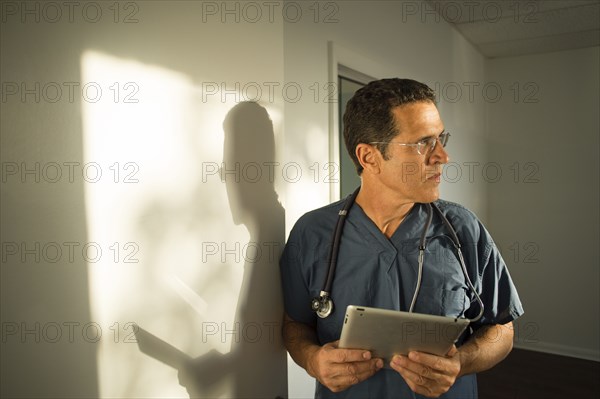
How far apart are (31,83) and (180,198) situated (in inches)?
13.1

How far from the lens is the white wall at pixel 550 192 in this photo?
13.1ft

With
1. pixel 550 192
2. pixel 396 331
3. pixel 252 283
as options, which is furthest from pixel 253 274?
pixel 550 192

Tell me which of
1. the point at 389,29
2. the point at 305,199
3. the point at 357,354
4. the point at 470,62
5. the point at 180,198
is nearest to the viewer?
the point at 180,198

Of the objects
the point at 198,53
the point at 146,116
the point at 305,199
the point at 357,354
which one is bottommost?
the point at 357,354

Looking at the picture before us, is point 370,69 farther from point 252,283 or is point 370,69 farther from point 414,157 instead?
point 252,283

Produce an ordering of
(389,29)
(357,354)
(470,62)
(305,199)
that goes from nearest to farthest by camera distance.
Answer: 1. (357,354)
2. (305,199)
3. (389,29)
4. (470,62)

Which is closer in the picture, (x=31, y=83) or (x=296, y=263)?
(x=31, y=83)

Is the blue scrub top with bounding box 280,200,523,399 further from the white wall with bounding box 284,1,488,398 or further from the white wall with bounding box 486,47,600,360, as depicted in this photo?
the white wall with bounding box 486,47,600,360

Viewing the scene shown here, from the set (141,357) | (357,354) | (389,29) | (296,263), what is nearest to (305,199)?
(296,263)

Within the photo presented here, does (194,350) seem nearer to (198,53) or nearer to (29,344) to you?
(29,344)

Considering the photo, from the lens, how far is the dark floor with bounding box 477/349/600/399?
3371mm

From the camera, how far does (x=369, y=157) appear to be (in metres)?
1.34

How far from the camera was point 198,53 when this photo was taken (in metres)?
0.99

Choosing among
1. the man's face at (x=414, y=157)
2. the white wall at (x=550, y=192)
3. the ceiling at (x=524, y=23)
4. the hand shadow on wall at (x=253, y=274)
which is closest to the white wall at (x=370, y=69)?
the ceiling at (x=524, y=23)
